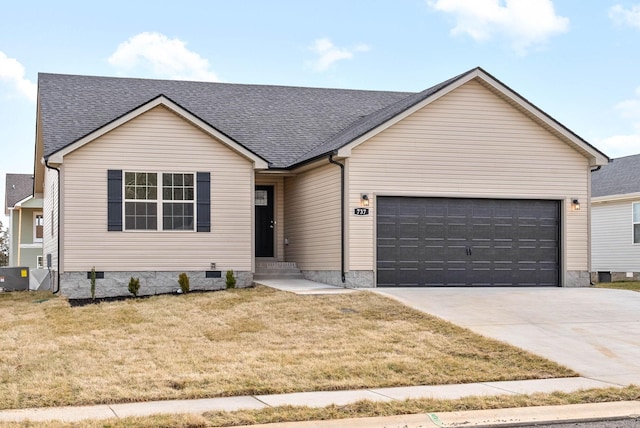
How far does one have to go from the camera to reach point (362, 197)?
20.7m

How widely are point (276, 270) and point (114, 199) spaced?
515cm

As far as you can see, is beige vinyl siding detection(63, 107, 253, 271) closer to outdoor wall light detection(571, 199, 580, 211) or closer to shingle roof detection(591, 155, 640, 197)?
outdoor wall light detection(571, 199, 580, 211)

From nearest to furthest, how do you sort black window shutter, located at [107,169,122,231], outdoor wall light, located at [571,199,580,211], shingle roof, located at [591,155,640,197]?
1. black window shutter, located at [107,169,122,231]
2. outdoor wall light, located at [571,199,580,211]
3. shingle roof, located at [591,155,640,197]

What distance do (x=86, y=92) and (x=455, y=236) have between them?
42.4 ft

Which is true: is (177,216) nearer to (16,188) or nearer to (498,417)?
(498,417)

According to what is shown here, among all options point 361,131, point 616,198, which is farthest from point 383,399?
point 616,198

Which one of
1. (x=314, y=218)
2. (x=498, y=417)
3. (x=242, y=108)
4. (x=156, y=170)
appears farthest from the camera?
(x=242, y=108)

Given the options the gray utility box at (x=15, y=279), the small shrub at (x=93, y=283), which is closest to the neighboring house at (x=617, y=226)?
the small shrub at (x=93, y=283)

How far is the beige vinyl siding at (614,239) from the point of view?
100 feet

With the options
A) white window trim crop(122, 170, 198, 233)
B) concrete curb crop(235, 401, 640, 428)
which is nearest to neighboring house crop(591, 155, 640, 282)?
white window trim crop(122, 170, 198, 233)

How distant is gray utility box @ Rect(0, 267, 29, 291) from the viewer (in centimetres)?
2733

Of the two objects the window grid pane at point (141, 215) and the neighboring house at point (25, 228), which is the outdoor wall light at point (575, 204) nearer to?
the window grid pane at point (141, 215)

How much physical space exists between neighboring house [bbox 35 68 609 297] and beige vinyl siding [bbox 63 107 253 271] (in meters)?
0.04

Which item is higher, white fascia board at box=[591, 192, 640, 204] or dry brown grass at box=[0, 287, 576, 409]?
white fascia board at box=[591, 192, 640, 204]
